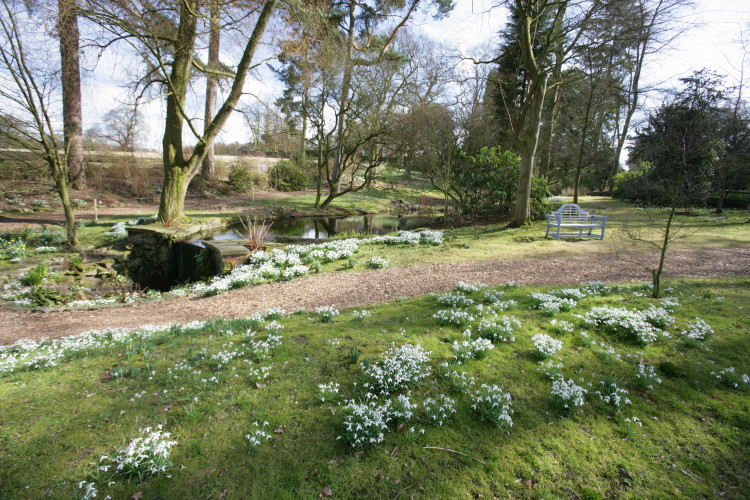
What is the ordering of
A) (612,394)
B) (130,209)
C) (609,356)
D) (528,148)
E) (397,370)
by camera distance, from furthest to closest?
1. (130,209)
2. (528,148)
3. (609,356)
4. (397,370)
5. (612,394)

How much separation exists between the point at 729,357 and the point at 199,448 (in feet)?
19.0


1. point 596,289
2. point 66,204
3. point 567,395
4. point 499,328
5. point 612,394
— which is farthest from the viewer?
point 66,204

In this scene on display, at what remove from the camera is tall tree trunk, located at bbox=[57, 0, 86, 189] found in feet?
30.9

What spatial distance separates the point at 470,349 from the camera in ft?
13.8

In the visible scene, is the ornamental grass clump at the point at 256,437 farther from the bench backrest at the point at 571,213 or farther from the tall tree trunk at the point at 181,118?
the bench backrest at the point at 571,213

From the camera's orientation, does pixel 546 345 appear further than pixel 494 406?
Yes

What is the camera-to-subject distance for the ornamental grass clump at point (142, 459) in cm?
247

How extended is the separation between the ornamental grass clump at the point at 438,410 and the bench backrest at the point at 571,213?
1143 cm

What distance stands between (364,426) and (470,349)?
1.82 metres

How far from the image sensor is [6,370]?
12.5 ft

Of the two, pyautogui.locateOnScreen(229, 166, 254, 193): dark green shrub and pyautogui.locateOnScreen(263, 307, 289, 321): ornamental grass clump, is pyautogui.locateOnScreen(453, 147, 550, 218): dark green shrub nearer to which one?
pyautogui.locateOnScreen(263, 307, 289, 321): ornamental grass clump

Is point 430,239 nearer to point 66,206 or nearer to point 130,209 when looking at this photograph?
point 66,206

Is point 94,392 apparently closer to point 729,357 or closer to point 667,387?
point 667,387

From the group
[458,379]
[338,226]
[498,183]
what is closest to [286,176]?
[338,226]
